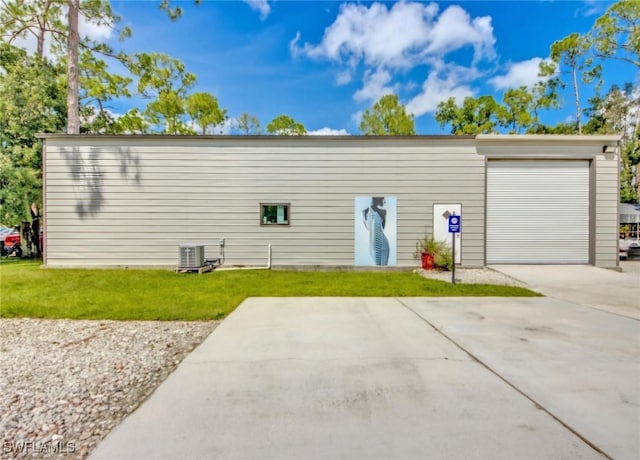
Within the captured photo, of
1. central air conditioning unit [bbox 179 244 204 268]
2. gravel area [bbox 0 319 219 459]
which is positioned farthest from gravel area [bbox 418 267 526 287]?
central air conditioning unit [bbox 179 244 204 268]

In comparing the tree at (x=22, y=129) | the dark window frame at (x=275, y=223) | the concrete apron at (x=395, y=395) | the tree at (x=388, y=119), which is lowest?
the concrete apron at (x=395, y=395)

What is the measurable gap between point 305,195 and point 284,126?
20.0m

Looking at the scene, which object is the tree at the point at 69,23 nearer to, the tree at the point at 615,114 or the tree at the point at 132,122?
the tree at the point at 132,122

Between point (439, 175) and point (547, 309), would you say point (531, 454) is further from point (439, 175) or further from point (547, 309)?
point (439, 175)

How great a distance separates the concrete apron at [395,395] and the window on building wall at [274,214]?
18.8 feet

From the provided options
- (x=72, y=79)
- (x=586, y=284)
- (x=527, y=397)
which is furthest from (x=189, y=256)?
(x=586, y=284)

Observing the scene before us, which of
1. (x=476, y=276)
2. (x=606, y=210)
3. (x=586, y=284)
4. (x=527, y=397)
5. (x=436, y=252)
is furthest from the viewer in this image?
(x=606, y=210)

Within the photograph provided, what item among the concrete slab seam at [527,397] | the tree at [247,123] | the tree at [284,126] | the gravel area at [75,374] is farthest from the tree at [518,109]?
the gravel area at [75,374]

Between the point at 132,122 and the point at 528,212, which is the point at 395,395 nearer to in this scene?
the point at 528,212

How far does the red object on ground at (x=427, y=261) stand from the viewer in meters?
9.46

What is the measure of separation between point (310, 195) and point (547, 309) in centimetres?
669

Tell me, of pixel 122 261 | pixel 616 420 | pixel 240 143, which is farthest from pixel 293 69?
pixel 616 420

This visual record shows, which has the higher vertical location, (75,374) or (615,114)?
(615,114)

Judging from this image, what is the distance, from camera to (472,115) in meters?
25.8
